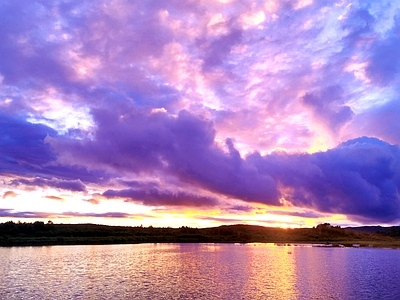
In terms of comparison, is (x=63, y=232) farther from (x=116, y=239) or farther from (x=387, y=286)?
(x=387, y=286)

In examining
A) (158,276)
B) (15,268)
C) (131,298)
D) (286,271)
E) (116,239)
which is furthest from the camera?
(116,239)

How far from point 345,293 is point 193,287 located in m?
20.1

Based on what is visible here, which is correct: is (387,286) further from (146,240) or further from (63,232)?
(63,232)

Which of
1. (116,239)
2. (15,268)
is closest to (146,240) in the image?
(116,239)

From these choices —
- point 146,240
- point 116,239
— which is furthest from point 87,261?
point 146,240

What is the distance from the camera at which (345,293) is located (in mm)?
53344

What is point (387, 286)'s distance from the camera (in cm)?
5900

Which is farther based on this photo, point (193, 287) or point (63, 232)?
point (63, 232)

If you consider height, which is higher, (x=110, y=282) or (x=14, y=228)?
(x=14, y=228)

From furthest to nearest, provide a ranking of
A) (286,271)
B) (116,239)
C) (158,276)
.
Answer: (116,239)
(286,271)
(158,276)

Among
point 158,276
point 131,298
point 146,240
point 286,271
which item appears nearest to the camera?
point 131,298

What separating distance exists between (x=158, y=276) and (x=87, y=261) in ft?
90.3

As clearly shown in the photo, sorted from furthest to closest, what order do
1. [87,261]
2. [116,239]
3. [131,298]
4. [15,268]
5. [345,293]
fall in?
[116,239] < [87,261] < [15,268] < [345,293] < [131,298]

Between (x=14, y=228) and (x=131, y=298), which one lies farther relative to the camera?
(x=14, y=228)
